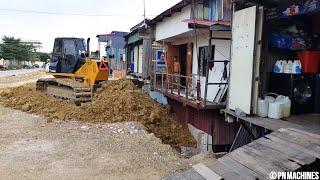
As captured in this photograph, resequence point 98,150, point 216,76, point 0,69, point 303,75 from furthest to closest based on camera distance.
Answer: point 0,69, point 216,76, point 98,150, point 303,75

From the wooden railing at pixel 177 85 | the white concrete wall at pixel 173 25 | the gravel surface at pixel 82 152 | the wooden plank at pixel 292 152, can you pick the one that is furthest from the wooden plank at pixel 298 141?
the white concrete wall at pixel 173 25

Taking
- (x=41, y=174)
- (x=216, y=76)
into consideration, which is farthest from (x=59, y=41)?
(x=41, y=174)

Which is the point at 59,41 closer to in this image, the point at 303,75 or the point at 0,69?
→ the point at 303,75

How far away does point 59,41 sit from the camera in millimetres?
20234

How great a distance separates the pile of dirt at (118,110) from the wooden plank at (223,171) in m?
6.77

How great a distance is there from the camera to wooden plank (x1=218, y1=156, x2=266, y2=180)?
6.29 metres

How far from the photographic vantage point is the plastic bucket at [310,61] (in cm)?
930

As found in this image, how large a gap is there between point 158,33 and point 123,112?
6.19 meters

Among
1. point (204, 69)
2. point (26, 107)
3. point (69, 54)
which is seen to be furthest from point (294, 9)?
point (69, 54)

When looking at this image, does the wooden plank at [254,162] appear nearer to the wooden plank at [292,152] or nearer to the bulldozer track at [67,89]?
the wooden plank at [292,152]

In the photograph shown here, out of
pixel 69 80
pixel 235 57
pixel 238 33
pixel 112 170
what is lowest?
pixel 112 170

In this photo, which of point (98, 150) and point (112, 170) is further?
point (98, 150)

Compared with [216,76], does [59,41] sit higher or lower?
higher

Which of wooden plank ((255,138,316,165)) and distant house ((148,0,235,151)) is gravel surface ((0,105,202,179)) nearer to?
distant house ((148,0,235,151))
